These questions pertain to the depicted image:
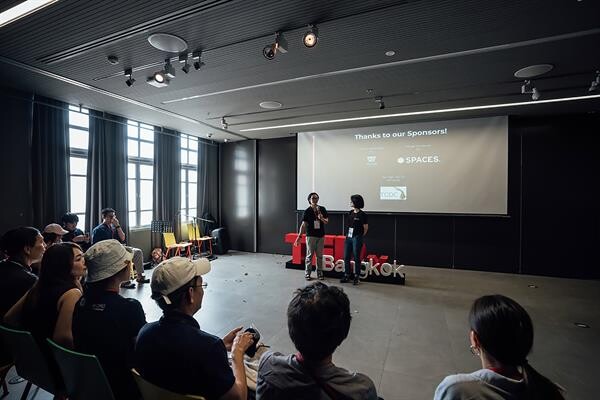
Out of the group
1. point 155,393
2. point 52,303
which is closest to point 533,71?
point 155,393

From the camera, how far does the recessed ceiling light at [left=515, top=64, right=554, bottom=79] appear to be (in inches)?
139

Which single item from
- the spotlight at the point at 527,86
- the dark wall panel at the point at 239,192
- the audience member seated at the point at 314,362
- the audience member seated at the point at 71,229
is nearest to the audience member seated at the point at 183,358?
the audience member seated at the point at 314,362

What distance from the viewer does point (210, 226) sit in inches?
317

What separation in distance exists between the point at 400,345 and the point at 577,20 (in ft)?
11.2

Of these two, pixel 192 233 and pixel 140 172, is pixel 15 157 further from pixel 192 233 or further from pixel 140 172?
pixel 192 233

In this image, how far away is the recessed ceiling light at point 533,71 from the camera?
354cm

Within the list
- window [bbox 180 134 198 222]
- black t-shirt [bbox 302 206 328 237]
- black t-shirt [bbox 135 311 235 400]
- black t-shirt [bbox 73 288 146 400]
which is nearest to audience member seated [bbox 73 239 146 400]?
black t-shirt [bbox 73 288 146 400]

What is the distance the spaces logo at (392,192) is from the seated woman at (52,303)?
585 centimetres

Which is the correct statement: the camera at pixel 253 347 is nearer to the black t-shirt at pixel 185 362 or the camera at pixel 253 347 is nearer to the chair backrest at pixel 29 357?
the black t-shirt at pixel 185 362

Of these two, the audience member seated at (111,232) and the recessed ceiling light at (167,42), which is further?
the audience member seated at (111,232)

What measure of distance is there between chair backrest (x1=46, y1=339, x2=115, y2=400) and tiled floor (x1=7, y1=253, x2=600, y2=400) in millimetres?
1321

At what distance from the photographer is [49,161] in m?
4.73

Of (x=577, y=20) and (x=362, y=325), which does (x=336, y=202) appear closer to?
(x=362, y=325)

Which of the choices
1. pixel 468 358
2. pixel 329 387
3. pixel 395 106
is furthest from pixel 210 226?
pixel 329 387
